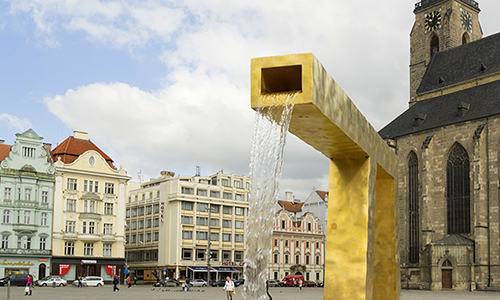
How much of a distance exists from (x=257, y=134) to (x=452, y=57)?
5541 centimetres

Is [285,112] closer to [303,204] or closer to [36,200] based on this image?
[36,200]

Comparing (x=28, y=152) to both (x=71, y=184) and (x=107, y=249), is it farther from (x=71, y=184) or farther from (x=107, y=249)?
(x=107, y=249)

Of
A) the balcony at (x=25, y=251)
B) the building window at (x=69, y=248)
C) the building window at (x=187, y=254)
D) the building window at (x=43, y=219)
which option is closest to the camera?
the balcony at (x=25, y=251)

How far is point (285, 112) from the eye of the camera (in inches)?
332

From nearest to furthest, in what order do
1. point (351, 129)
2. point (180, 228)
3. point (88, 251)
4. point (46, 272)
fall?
point (351, 129) < point (46, 272) < point (88, 251) < point (180, 228)

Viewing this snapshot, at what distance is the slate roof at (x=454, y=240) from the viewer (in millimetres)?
46169

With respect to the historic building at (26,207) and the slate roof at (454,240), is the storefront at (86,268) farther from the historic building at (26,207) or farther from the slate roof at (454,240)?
the slate roof at (454,240)

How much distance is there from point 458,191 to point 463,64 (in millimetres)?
15009

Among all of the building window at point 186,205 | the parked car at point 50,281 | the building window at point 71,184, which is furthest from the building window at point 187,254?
the parked car at point 50,281

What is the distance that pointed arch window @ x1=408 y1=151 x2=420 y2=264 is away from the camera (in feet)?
171

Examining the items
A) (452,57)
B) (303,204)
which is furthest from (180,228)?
(452,57)

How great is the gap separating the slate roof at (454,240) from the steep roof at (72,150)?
33652 millimetres

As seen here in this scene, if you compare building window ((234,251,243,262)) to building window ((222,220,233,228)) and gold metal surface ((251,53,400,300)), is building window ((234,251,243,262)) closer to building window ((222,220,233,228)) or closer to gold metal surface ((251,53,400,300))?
building window ((222,220,233,228))

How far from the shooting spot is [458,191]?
4916 cm
